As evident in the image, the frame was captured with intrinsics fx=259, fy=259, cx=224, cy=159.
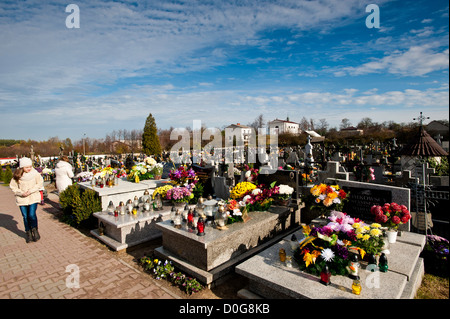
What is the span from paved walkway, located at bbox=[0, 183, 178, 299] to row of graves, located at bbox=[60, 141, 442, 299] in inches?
21.6

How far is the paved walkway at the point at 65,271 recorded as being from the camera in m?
4.13

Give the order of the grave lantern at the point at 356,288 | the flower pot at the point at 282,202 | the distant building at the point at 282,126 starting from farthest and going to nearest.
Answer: the distant building at the point at 282,126 → the flower pot at the point at 282,202 → the grave lantern at the point at 356,288

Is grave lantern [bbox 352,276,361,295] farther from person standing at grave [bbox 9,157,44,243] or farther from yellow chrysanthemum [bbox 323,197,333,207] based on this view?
person standing at grave [bbox 9,157,44,243]

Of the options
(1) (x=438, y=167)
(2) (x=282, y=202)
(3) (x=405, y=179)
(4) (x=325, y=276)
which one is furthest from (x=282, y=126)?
(4) (x=325, y=276)

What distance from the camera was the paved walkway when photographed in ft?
13.5

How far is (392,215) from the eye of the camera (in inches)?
189

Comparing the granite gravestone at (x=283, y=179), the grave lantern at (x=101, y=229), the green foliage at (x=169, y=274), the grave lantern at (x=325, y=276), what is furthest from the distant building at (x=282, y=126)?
the grave lantern at (x=325, y=276)

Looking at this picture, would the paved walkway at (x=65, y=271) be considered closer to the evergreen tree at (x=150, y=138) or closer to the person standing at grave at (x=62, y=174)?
the person standing at grave at (x=62, y=174)

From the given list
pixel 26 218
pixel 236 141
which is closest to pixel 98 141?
pixel 236 141

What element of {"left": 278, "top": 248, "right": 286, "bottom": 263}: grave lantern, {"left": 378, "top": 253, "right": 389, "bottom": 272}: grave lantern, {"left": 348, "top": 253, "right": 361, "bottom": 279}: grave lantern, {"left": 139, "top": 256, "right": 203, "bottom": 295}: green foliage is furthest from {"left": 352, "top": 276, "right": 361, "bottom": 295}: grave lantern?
{"left": 139, "top": 256, "right": 203, "bottom": 295}: green foliage

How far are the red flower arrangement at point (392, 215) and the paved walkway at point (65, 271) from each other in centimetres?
387

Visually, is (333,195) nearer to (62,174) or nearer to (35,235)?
(35,235)

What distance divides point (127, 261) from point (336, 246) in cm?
403

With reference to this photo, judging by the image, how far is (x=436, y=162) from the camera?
1094cm
